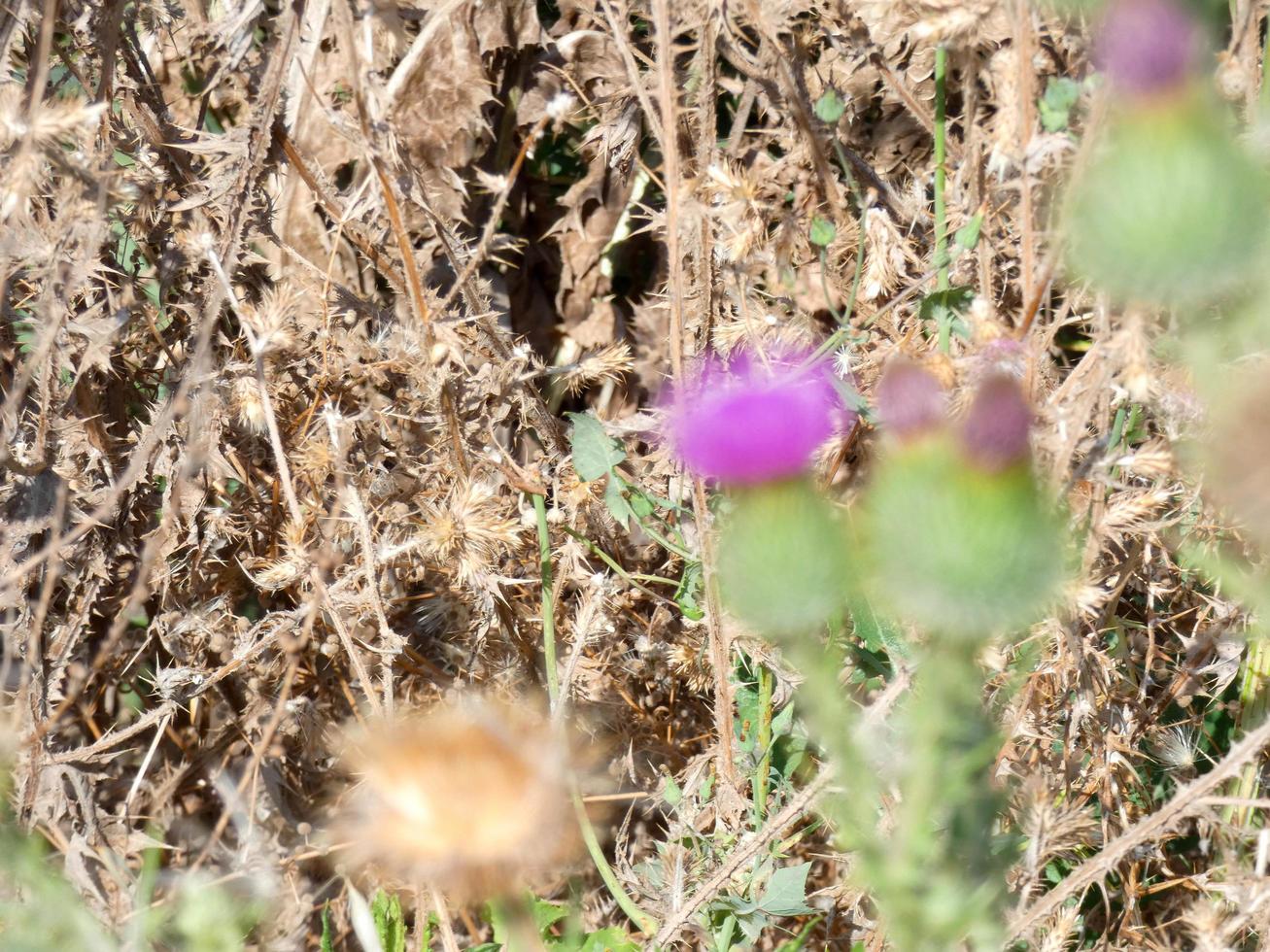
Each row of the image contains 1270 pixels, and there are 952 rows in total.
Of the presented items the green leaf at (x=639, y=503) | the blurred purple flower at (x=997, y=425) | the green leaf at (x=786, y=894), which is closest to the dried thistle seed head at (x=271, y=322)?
the green leaf at (x=639, y=503)

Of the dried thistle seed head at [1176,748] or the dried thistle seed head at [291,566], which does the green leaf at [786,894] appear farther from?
the dried thistle seed head at [291,566]

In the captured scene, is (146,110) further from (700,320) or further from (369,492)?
(700,320)

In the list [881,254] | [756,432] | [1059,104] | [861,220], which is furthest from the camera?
[861,220]

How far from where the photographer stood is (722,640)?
193cm

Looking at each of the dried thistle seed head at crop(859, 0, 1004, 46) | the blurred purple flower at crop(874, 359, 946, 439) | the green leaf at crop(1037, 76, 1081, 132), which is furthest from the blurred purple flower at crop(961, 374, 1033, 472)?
the dried thistle seed head at crop(859, 0, 1004, 46)

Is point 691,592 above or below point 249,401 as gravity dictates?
below

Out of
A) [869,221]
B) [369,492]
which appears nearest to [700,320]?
[869,221]

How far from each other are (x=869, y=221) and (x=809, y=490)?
3.40 ft

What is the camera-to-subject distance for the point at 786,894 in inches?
72.4

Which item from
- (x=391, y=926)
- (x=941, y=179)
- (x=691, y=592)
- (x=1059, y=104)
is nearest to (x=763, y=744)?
(x=691, y=592)

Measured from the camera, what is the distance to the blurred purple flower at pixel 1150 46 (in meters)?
1.11

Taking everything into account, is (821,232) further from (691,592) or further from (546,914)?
(546,914)

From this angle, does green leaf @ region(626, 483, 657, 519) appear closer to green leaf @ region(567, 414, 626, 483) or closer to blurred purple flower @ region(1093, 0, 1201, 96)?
green leaf @ region(567, 414, 626, 483)

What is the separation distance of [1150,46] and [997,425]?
385 millimetres
